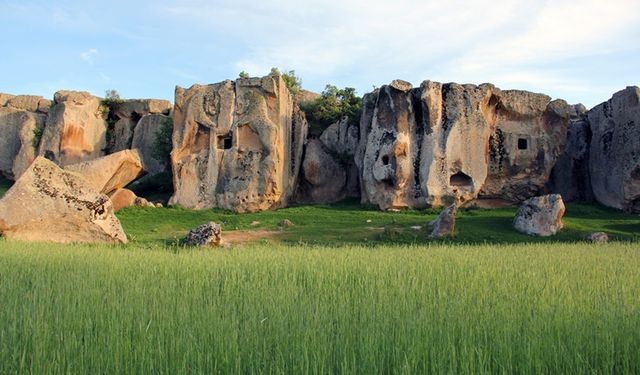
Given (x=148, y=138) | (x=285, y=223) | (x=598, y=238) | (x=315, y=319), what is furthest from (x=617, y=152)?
(x=315, y=319)

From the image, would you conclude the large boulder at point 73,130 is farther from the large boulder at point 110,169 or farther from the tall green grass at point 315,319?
the tall green grass at point 315,319

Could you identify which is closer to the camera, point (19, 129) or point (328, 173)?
point (328, 173)

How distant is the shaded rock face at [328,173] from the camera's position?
29891mm

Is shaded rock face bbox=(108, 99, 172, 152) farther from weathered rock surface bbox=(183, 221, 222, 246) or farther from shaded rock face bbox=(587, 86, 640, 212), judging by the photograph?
shaded rock face bbox=(587, 86, 640, 212)

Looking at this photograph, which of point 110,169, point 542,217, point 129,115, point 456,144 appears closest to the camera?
point 542,217

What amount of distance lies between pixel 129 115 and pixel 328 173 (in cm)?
1287

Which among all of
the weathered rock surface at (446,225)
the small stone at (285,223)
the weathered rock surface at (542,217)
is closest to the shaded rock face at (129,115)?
the small stone at (285,223)

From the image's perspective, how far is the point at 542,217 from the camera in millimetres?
19891

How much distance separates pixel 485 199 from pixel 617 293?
2085cm

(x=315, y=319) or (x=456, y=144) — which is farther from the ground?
(x=456, y=144)

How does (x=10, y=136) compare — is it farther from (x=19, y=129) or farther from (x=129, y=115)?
(x=129, y=115)

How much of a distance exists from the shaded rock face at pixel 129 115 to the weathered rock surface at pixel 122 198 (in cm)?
889

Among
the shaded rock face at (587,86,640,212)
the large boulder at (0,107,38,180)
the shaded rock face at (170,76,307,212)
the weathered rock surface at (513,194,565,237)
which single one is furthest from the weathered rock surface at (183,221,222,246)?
the large boulder at (0,107,38,180)

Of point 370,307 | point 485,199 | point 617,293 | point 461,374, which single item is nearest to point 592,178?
point 485,199
